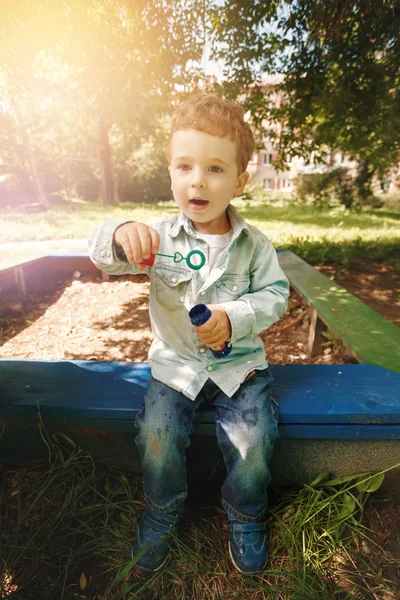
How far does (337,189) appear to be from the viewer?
10.2 metres

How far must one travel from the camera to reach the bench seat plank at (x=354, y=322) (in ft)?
7.57

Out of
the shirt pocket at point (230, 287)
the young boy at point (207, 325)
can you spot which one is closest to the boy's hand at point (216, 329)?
the young boy at point (207, 325)

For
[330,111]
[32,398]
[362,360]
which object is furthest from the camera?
[330,111]

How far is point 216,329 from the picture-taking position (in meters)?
1.48

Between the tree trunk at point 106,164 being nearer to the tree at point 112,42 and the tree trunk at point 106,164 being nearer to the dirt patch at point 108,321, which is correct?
the tree at point 112,42

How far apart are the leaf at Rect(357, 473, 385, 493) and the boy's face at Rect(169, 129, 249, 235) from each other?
127 cm

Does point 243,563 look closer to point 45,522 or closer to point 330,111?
point 45,522

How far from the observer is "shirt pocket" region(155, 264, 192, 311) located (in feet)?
5.57

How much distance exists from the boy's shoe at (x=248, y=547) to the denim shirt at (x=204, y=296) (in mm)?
490

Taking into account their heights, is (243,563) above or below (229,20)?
below

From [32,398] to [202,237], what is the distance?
96 cm

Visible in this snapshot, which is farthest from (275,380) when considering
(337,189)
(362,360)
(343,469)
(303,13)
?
(337,189)

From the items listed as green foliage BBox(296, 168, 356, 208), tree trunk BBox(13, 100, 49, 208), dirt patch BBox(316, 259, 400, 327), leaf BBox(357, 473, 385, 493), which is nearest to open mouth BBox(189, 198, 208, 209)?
leaf BBox(357, 473, 385, 493)

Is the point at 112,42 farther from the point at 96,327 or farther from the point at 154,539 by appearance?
the point at 154,539
